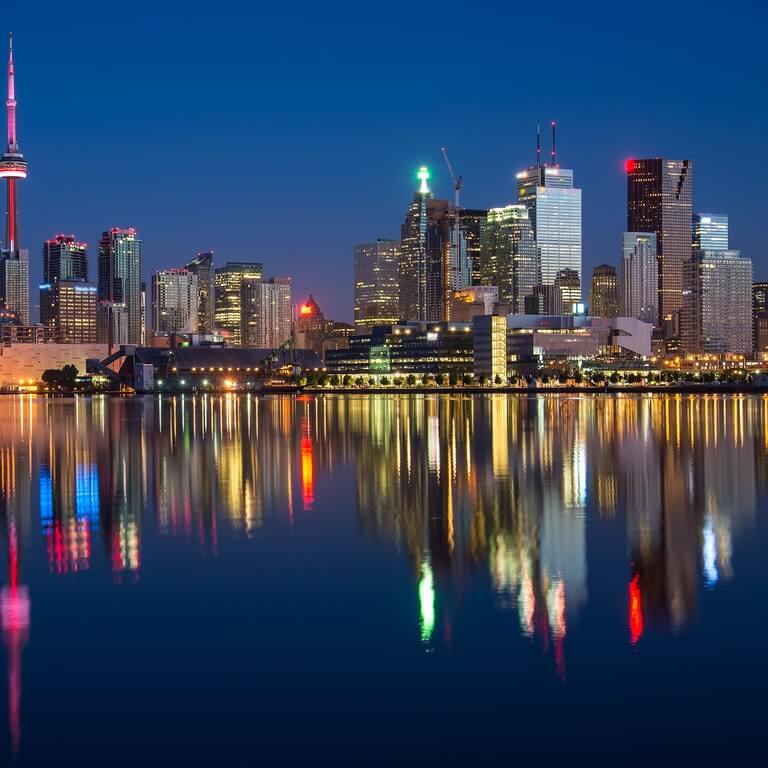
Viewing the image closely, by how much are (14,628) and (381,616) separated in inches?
183

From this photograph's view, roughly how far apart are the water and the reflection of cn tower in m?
0.04

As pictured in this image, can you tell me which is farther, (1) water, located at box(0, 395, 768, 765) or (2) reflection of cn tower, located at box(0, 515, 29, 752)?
(2) reflection of cn tower, located at box(0, 515, 29, 752)

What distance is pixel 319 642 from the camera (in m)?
13.5

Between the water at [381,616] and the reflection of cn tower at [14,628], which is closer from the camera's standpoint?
the water at [381,616]

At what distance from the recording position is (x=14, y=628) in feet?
46.8

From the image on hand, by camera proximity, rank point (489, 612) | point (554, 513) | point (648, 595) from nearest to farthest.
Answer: point (489, 612), point (648, 595), point (554, 513)

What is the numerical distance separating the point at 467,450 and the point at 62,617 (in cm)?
2724

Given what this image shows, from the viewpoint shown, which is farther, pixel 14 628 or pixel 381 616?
pixel 381 616

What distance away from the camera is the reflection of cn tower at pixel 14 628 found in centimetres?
1103

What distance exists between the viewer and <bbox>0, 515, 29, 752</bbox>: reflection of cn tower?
11.0 meters

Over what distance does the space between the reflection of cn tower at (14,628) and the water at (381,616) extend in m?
0.04

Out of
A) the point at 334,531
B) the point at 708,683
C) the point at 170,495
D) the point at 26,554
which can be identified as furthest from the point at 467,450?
the point at 708,683

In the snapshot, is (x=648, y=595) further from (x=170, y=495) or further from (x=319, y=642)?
(x=170, y=495)

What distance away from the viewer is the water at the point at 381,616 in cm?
1063
